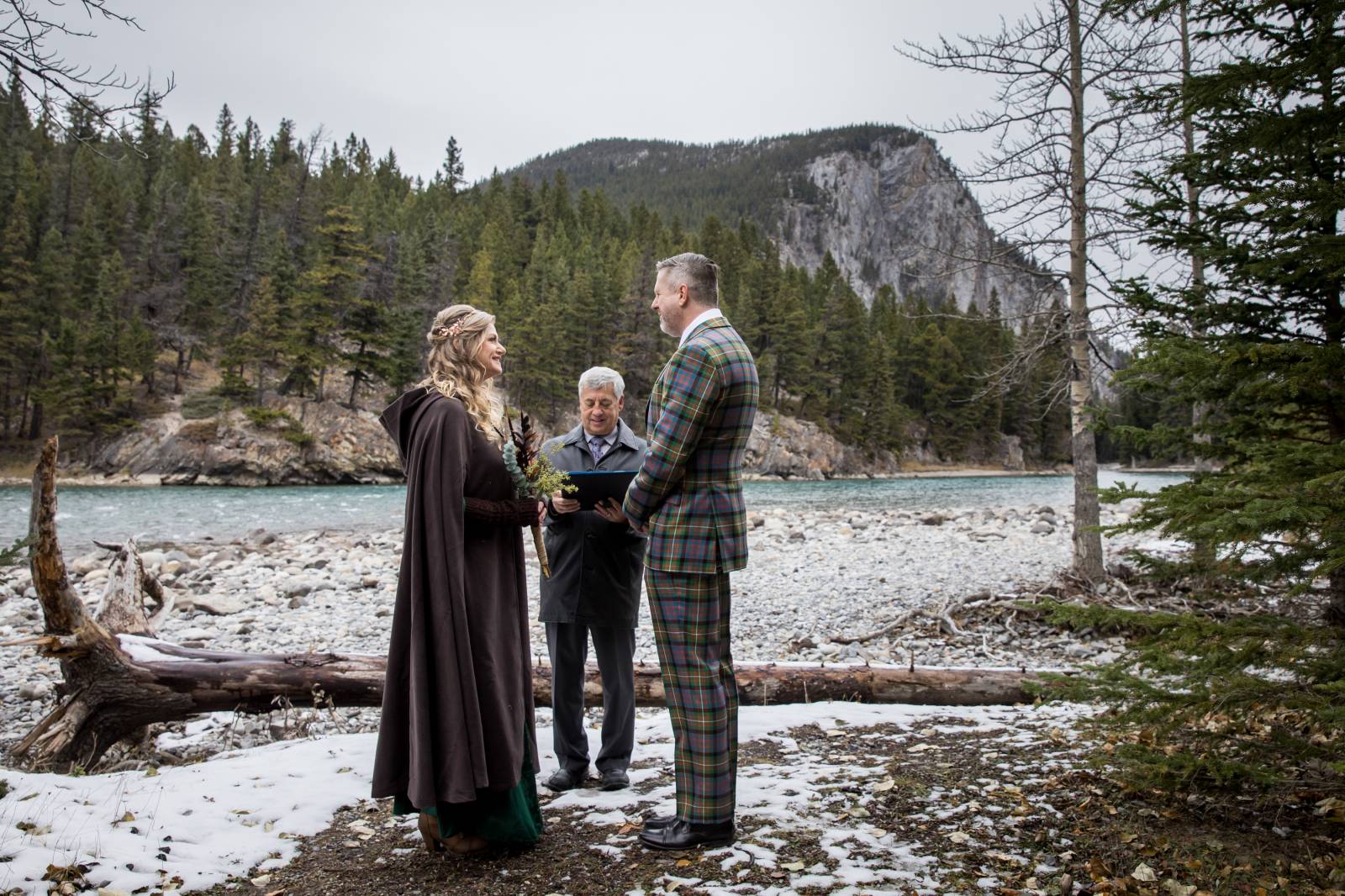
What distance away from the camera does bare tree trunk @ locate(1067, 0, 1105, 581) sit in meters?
9.33

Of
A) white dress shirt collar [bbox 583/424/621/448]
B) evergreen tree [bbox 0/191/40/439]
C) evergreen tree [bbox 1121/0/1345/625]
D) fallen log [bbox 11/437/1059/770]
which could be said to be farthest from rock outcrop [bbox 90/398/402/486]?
evergreen tree [bbox 1121/0/1345/625]

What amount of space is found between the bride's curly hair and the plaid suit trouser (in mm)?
1080

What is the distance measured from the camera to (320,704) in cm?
558

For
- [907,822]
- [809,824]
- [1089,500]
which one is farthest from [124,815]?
[1089,500]

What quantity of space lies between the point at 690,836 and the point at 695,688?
1.99ft

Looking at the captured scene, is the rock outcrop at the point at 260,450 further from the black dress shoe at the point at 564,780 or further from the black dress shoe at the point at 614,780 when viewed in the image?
the black dress shoe at the point at 614,780

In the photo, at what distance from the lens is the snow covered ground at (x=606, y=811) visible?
3.12 m

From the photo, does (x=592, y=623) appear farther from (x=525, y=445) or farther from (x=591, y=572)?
Answer: (x=525, y=445)

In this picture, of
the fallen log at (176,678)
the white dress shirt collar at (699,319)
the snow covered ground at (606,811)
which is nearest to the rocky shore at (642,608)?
the fallen log at (176,678)

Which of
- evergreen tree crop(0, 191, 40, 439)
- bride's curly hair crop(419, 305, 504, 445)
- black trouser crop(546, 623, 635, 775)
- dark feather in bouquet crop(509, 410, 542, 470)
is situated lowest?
black trouser crop(546, 623, 635, 775)

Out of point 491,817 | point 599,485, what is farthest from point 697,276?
point 491,817

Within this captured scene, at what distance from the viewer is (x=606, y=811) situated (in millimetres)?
3928

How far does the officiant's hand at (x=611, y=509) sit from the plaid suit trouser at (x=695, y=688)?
0.34 m

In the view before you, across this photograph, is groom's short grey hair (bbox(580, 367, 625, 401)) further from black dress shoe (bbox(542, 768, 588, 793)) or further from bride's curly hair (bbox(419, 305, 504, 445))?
black dress shoe (bbox(542, 768, 588, 793))
